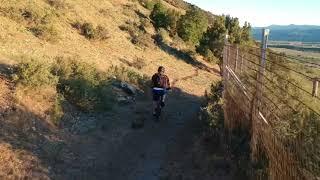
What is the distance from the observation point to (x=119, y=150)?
12875 mm

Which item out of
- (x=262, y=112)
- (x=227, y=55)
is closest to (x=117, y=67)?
(x=227, y=55)

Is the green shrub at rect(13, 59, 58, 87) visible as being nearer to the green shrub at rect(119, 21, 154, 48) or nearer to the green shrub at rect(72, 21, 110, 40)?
the green shrub at rect(72, 21, 110, 40)

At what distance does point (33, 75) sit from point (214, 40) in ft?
83.5

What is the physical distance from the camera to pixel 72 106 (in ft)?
48.4

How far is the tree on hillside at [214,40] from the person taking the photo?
123ft

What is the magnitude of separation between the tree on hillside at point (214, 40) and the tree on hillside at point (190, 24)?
4.73 ft

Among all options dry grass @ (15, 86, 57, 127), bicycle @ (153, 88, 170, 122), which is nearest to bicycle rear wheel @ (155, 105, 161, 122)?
bicycle @ (153, 88, 170, 122)

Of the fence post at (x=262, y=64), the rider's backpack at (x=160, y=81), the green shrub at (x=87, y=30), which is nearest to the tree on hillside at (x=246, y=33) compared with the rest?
the green shrub at (x=87, y=30)

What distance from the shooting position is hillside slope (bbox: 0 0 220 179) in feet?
36.8

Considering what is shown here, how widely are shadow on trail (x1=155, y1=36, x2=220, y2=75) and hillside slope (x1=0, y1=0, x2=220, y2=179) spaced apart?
5.87ft

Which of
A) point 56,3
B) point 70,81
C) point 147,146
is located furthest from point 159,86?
point 56,3

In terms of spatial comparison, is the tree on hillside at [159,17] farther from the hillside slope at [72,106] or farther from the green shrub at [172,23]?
the hillside slope at [72,106]

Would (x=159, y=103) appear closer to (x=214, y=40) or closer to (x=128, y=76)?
(x=128, y=76)

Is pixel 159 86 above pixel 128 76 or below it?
above
